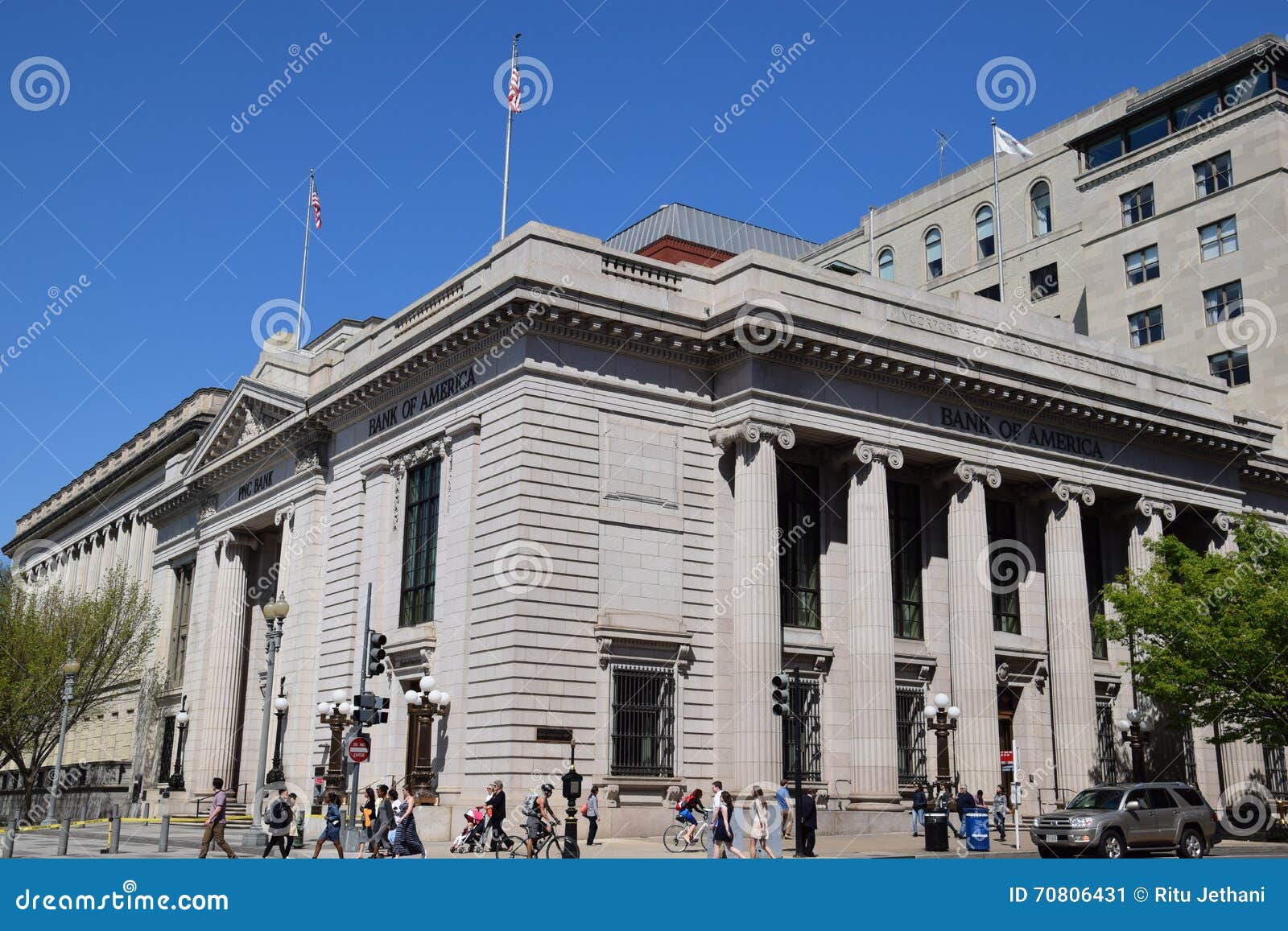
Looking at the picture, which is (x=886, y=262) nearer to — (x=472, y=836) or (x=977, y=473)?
(x=977, y=473)

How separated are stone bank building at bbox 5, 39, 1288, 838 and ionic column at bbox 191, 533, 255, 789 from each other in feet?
0.62

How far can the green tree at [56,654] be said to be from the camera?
171 feet

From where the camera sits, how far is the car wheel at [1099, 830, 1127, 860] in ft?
84.7

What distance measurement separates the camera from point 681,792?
108 ft

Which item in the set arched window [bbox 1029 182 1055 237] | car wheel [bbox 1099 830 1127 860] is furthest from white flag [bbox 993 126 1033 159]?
car wheel [bbox 1099 830 1127 860]

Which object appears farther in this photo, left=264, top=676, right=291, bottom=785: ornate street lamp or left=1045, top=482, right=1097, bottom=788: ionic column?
left=1045, top=482, right=1097, bottom=788: ionic column

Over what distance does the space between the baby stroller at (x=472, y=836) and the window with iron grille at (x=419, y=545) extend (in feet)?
28.5

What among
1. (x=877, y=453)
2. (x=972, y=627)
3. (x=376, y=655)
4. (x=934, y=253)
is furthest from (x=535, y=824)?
(x=934, y=253)

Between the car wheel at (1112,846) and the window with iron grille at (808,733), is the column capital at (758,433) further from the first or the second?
the car wheel at (1112,846)

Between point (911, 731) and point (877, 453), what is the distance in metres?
8.82

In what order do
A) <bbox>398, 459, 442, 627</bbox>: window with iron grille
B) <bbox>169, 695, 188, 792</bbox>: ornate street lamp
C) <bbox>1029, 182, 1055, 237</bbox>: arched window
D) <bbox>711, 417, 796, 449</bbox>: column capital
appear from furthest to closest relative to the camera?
<bbox>1029, 182, 1055, 237</bbox>: arched window → <bbox>169, 695, 188, 792</bbox>: ornate street lamp → <bbox>398, 459, 442, 627</bbox>: window with iron grille → <bbox>711, 417, 796, 449</bbox>: column capital

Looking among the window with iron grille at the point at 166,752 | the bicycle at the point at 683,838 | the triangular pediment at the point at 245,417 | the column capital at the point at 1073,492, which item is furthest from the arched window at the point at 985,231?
the window with iron grille at the point at 166,752

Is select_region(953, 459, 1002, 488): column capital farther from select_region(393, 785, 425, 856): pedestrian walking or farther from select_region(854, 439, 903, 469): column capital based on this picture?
select_region(393, 785, 425, 856): pedestrian walking

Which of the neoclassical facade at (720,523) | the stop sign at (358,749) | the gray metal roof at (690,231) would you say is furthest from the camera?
the gray metal roof at (690,231)
